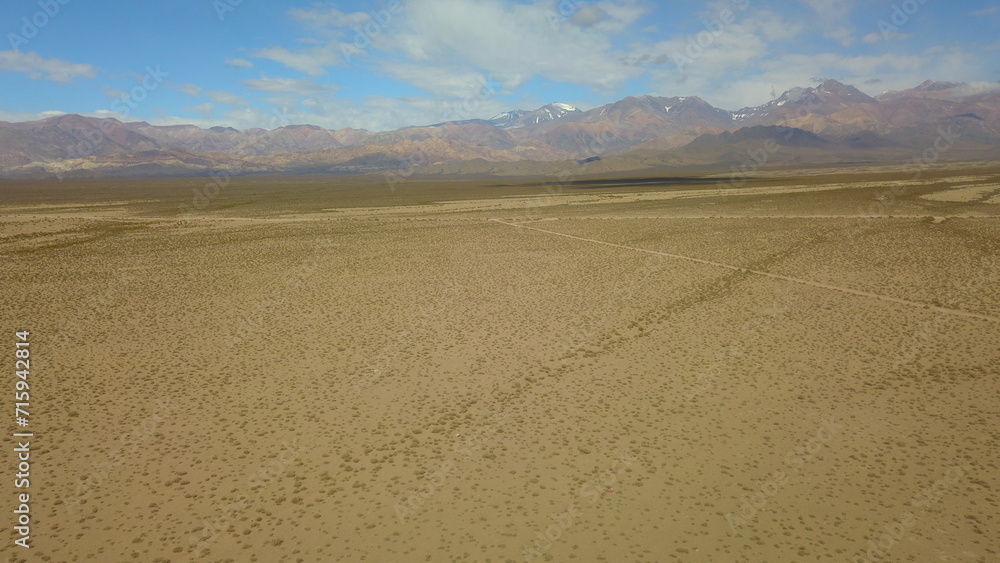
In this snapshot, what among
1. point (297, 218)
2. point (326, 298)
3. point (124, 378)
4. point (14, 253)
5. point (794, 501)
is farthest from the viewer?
point (297, 218)

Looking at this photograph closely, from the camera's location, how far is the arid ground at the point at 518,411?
959cm

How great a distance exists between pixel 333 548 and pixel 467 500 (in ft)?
8.79

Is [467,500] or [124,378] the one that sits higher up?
[124,378]

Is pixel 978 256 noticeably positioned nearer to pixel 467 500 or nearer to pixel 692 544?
pixel 692 544

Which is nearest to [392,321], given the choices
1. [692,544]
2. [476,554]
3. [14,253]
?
[476,554]

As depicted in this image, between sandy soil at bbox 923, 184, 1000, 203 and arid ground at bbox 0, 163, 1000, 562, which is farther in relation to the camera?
sandy soil at bbox 923, 184, 1000, 203

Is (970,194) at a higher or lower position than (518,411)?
higher

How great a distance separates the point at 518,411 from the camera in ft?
46.4

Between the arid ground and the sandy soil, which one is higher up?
the sandy soil

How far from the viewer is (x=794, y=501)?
1024cm

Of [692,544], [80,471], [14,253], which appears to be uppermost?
[14,253]

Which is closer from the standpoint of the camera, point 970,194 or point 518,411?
point 518,411

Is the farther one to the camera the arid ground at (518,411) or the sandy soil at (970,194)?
the sandy soil at (970,194)

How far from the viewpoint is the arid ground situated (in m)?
9.59
